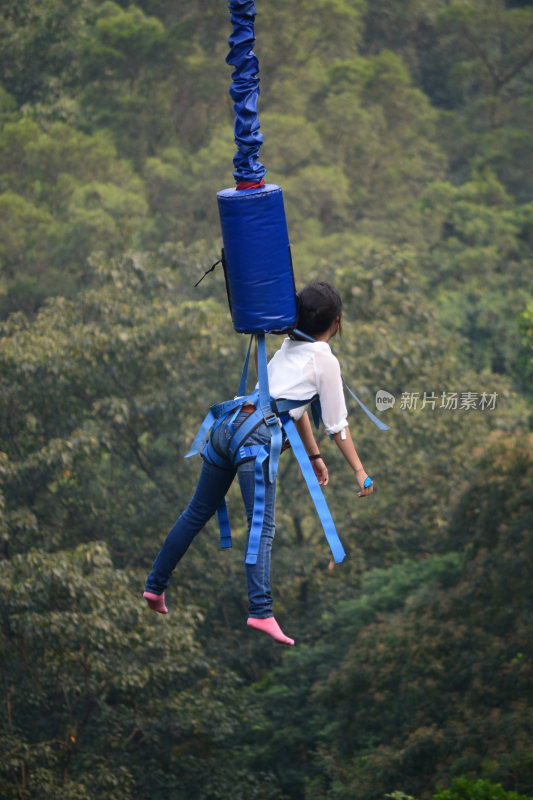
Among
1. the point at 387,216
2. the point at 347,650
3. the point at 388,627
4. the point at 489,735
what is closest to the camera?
the point at 489,735

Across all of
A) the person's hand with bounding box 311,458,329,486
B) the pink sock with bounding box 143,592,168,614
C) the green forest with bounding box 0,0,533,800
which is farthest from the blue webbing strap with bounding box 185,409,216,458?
the green forest with bounding box 0,0,533,800

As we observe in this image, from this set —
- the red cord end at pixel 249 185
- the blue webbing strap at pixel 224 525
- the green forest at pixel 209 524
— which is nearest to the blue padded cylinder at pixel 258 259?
the red cord end at pixel 249 185

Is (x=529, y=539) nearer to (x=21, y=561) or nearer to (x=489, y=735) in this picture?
(x=489, y=735)

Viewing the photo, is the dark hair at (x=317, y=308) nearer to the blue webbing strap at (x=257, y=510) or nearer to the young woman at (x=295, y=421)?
the young woman at (x=295, y=421)

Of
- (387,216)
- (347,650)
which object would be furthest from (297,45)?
(347,650)

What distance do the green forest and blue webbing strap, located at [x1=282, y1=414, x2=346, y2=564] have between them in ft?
13.6

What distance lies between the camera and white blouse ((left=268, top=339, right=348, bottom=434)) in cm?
369

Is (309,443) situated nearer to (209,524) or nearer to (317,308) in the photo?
(317,308)

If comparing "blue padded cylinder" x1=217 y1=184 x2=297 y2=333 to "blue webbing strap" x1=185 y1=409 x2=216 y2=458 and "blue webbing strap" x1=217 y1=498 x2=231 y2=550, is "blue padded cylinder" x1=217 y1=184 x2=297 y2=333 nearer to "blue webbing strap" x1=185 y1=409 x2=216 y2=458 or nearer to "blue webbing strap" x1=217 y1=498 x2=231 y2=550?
"blue webbing strap" x1=185 y1=409 x2=216 y2=458

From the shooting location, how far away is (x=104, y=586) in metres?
9.54

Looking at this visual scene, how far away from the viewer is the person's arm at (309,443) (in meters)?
3.87

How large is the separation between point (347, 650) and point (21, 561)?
3.77 metres

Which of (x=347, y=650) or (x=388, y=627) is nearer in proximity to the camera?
(x=388, y=627)

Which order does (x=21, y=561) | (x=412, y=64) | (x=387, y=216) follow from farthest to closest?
(x=412, y=64), (x=387, y=216), (x=21, y=561)
